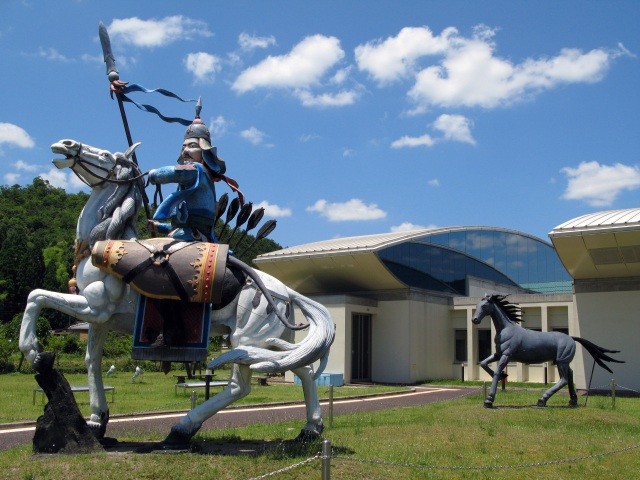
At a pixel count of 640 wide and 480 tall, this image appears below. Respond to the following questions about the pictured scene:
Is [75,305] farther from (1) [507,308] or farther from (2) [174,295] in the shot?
(1) [507,308]

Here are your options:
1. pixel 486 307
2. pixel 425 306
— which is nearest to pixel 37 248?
pixel 425 306

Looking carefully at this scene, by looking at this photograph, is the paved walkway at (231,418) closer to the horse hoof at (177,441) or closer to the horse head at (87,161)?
the horse hoof at (177,441)

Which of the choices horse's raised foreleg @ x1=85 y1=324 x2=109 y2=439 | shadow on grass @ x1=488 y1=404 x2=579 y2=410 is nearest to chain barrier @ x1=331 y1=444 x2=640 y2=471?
horse's raised foreleg @ x1=85 y1=324 x2=109 y2=439

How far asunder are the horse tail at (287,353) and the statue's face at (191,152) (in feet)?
7.94

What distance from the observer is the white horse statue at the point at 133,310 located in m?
7.34

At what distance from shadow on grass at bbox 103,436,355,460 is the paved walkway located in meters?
1.60

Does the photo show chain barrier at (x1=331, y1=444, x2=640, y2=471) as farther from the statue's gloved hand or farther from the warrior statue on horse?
the statue's gloved hand

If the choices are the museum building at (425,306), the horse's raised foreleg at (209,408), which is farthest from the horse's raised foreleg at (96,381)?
the museum building at (425,306)

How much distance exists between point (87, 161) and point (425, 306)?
2364 cm

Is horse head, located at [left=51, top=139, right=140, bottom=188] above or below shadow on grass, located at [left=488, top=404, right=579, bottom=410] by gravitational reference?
above

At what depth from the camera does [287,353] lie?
731cm

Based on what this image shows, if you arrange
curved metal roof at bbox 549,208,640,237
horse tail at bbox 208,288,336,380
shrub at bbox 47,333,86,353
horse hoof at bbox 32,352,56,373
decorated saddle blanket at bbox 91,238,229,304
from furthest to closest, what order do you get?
1. shrub at bbox 47,333,86,353
2. curved metal roof at bbox 549,208,640,237
3. decorated saddle blanket at bbox 91,238,229,304
4. horse hoof at bbox 32,352,56,373
5. horse tail at bbox 208,288,336,380

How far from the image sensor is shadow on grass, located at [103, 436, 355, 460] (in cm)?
744

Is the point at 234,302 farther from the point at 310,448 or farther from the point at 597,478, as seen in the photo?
the point at 597,478
